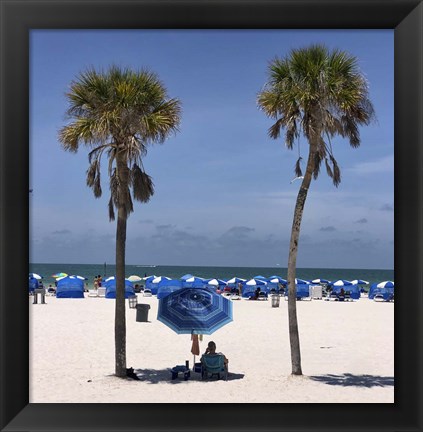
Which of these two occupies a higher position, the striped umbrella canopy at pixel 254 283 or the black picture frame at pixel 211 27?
the black picture frame at pixel 211 27

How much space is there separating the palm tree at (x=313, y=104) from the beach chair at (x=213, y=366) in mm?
1484

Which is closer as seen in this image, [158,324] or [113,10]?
[113,10]

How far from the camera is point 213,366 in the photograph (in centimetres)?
1241

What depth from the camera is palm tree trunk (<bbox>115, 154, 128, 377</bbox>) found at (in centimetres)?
1208

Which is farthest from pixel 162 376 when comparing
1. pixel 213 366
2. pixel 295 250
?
pixel 295 250

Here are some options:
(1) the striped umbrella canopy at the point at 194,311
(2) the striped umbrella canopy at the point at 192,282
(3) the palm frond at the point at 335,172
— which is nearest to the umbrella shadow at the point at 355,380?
(1) the striped umbrella canopy at the point at 194,311

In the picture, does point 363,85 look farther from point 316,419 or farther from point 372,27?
point 316,419

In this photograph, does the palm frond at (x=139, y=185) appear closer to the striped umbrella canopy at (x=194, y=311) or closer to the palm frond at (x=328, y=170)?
the striped umbrella canopy at (x=194, y=311)

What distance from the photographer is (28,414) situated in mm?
6129

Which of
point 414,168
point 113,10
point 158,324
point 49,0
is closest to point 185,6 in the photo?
point 113,10

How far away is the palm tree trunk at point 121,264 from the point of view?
39.6 feet

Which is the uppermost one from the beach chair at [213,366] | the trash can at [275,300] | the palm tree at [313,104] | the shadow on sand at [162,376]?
the palm tree at [313,104]

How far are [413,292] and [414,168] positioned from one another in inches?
49.6

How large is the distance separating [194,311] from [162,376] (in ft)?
5.04
